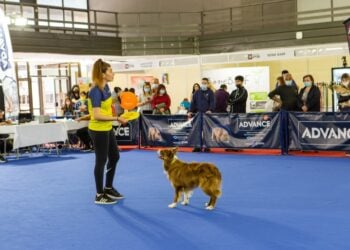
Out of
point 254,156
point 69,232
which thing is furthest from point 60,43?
point 69,232

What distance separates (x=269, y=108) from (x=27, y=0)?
12.3 metres

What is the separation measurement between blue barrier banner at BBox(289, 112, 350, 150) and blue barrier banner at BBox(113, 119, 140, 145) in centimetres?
405

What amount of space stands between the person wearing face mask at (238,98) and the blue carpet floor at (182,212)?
2856 millimetres

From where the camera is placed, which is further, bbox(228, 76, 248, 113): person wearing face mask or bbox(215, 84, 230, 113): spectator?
bbox(215, 84, 230, 113): spectator

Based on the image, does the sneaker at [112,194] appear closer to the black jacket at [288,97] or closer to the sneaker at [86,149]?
the black jacket at [288,97]

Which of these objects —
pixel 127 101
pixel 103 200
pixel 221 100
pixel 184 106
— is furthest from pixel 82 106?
pixel 103 200

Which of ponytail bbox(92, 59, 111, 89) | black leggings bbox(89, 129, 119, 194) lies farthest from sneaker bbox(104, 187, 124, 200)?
ponytail bbox(92, 59, 111, 89)

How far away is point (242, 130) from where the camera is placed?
10.4 metres

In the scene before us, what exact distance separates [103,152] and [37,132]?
573 centimetres

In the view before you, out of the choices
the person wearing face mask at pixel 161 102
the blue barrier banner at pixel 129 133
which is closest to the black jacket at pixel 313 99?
the person wearing face mask at pixel 161 102

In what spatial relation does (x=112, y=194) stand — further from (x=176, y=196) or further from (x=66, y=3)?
(x=66, y=3)

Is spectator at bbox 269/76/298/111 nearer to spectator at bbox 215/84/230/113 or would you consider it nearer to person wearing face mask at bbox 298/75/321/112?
person wearing face mask at bbox 298/75/321/112

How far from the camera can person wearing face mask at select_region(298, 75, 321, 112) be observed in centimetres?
1002

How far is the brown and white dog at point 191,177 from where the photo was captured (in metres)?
5.05
